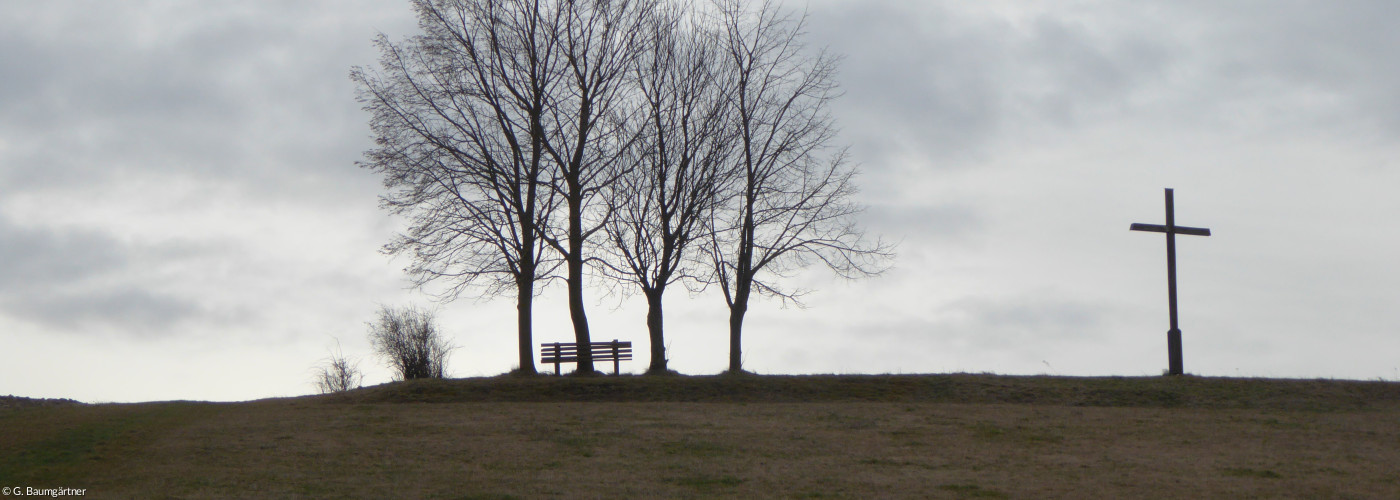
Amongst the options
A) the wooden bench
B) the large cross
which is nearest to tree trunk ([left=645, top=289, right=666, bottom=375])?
the wooden bench

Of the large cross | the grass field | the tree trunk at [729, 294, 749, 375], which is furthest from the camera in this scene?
the tree trunk at [729, 294, 749, 375]

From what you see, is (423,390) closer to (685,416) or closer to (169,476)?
(685,416)

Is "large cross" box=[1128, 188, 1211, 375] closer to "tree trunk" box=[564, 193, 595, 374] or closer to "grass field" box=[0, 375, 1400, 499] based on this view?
"grass field" box=[0, 375, 1400, 499]

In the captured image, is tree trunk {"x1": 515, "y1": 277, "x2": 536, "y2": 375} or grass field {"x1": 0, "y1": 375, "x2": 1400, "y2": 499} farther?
tree trunk {"x1": 515, "y1": 277, "x2": 536, "y2": 375}

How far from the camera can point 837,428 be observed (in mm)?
18750

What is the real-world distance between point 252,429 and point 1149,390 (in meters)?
16.0

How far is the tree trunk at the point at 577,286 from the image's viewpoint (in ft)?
92.0

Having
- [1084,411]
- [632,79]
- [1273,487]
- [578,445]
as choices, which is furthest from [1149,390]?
[632,79]

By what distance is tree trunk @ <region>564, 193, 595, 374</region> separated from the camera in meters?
28.0

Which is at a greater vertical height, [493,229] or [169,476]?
[493,229]

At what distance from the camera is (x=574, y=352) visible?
28.2 m

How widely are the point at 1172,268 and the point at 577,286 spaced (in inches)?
515

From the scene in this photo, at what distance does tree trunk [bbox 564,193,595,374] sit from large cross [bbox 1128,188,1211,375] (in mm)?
12182

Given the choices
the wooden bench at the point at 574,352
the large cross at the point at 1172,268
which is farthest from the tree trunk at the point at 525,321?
the large cross at the point at 1172,268
